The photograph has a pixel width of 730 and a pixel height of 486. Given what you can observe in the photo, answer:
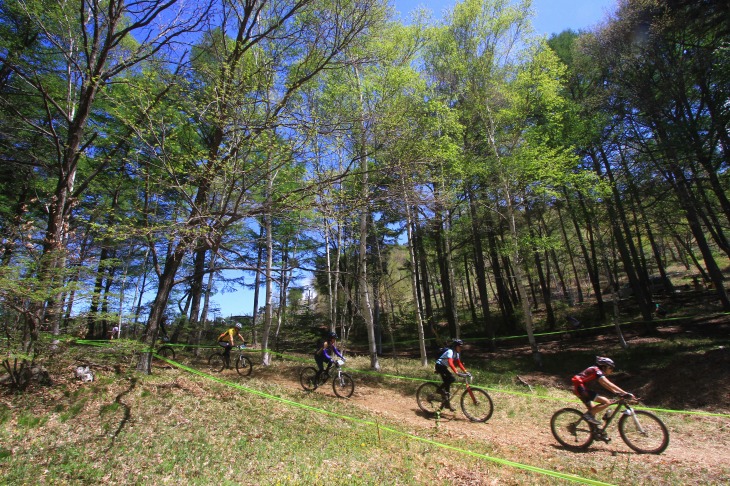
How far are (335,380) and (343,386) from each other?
292mm

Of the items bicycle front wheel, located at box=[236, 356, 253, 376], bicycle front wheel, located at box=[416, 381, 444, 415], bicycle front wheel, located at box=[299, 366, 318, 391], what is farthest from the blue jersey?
bicycle front wheel, located at box=[236, 356, 253, 376]

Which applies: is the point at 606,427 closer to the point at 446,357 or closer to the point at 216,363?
the point at 446,357

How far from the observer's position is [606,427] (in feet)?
23.0

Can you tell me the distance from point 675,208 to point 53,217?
21.5 meters

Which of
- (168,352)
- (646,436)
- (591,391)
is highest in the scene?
(168,352)

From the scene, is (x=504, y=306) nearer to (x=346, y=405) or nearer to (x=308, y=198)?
(x=346, y=405)

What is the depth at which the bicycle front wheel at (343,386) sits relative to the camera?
392 inches

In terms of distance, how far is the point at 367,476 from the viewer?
16.8ft

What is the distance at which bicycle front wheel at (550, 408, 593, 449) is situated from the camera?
6.89m

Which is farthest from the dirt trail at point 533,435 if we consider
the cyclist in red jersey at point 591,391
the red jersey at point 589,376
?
the red jersey at point 589,376

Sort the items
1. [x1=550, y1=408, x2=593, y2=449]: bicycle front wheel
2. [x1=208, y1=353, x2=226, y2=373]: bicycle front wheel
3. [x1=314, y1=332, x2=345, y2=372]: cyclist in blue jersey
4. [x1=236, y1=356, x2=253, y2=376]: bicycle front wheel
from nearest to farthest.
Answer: [x1=550, y1=408, x2=593, y2=449]: bicycle front wheel
[x1=314, y1=332, x2=345, y2=372]: cyclist in blue jersey
[x1=236, y1=356, x2=253, y2=376]: bicycle front wheel
[x1=208, y1=353, x2=226, y2=373]: bicycle front wheel

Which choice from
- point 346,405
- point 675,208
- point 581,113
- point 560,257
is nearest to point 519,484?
point 346,405

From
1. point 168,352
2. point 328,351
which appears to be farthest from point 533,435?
point 168,352

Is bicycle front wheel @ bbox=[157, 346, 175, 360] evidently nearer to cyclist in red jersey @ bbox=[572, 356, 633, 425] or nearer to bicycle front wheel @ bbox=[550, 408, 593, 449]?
bicycle front wheel @ bbox=[550, 408, 593, 449]
